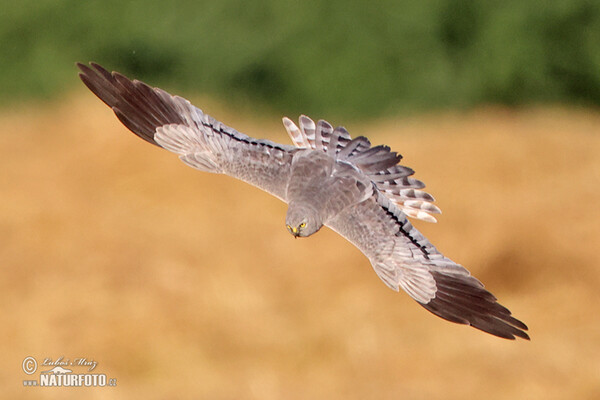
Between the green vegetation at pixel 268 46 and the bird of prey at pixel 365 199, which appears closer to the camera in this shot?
Answer: the bird of prey at pixel 365 199

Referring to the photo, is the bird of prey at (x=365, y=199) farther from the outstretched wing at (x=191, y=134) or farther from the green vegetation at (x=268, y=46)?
the green vegetation at (x=268, y=46)

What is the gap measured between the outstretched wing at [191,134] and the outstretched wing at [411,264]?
1.92 feet

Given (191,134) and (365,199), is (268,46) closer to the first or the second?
(191,134)

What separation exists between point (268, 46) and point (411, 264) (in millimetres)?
10305

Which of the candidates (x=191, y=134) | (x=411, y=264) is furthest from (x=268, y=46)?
(x=411, y=264)

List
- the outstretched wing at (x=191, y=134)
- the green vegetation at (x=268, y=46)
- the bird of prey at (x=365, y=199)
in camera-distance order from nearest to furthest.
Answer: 1. the bird of prey at (x=365, y=199)
2. the outstretched wing at (x=191, y=134)
3. the green vegetation at (x=268, y=46)

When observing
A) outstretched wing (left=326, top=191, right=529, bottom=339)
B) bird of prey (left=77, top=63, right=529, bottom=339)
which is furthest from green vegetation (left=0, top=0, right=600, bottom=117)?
outstretched wing (left=326, top=191, right=529, bottom=339)

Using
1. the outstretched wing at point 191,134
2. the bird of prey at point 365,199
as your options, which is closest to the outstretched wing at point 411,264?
the bird of prey at point 365,199

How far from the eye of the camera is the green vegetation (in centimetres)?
1595

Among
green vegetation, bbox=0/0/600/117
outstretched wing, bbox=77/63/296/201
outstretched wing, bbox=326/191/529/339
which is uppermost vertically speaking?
green vegetation, bbox=0/0/600/117

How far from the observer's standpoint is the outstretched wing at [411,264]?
20.3 ft

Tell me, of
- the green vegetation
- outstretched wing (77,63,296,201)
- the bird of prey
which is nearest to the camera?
the bird of prey

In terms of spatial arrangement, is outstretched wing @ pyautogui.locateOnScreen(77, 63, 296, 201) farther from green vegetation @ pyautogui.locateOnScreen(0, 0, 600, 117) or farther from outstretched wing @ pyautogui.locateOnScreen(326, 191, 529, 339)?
green vegetation @ pyautogui.locateOnScreen(0, 0, 600, 117)

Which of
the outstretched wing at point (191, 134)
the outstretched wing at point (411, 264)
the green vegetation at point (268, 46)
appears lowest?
the outstretched wing at point (411, 264)
